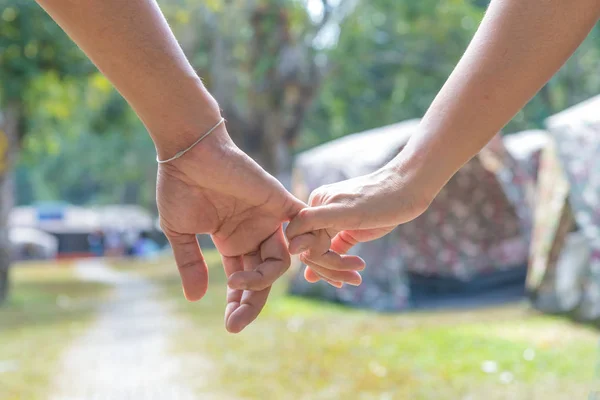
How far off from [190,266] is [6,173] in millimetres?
8467

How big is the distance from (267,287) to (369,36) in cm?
1515

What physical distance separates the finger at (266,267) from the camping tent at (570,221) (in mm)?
4205

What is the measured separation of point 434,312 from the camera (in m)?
7.07

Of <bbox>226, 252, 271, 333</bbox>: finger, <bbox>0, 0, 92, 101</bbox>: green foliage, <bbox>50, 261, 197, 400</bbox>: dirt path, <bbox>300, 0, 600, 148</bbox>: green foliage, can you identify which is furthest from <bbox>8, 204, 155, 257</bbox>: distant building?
<bbox>226, 252, 271, 333</bbox>: finger

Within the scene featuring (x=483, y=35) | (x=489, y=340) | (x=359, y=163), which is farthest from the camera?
(x=359, y=163)

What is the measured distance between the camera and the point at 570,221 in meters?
6.03

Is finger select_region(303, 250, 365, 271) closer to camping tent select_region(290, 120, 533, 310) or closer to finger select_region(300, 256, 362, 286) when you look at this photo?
finger select_region(300, 256, 362, 286)

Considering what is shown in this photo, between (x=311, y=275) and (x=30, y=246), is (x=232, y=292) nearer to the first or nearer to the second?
(x=311, y=275)

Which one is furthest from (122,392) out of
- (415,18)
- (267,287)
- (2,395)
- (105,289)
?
(415,18)

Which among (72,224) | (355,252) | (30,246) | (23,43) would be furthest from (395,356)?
(72,224)

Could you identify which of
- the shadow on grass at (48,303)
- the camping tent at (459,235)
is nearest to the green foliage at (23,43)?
the shadow on grass at (48,303)

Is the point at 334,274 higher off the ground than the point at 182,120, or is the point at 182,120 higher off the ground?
the point at 182,120

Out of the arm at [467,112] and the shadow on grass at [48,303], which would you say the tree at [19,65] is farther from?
the arm at [467,112]

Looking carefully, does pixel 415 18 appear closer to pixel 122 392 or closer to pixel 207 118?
pixel 122 392
